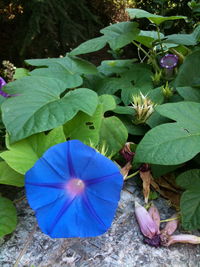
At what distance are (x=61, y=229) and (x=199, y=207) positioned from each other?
0.96 feet

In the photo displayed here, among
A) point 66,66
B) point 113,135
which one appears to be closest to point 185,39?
point 66,66

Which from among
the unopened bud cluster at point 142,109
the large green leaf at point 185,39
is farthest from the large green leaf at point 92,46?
the unopened bud cluster at point 142,109

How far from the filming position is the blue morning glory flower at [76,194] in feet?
2.04

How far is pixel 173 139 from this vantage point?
74 centimetres

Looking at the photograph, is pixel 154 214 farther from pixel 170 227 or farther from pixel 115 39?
pixel 115 39

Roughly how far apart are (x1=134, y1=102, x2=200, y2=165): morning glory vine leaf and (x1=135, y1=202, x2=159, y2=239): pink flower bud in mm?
113

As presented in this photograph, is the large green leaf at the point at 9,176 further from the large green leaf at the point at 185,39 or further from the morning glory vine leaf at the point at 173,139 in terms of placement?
the large green leaf at the point at 185,39

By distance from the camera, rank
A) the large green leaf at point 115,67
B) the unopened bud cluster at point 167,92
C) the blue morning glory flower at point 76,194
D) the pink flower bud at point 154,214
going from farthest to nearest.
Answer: the large green leaf at point 115,67 → the unopened bud cluster at point 167,92 → the pink flower bud at point 154,214 → the blue morning glory flower at point 76,194

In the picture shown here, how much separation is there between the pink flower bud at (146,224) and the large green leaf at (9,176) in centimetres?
25

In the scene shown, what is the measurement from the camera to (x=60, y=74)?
106 cm

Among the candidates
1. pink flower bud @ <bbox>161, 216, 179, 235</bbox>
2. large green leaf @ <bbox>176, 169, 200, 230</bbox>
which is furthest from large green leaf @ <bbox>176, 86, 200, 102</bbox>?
pink flower bud @ <bbox>161, 216, 179, 235</bbox>

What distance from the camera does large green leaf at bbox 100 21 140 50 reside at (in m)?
1.09

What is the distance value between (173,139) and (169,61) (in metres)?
0.46

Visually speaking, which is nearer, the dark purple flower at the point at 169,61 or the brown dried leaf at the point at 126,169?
the brown dried leaf at the point at 126,169
